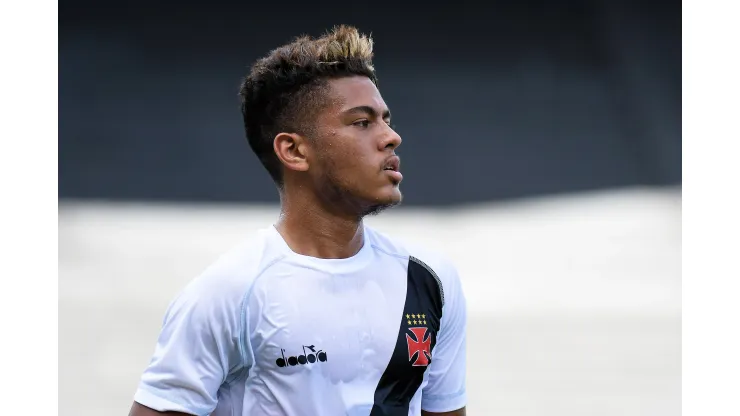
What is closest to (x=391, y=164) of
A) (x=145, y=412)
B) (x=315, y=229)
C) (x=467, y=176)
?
(x=315, y=229)

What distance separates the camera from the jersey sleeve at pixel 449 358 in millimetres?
2404

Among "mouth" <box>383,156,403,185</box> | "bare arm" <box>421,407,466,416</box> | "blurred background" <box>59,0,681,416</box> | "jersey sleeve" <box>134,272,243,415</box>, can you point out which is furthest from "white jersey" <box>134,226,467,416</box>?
"blurred background" <box>59,0,681,416</box>

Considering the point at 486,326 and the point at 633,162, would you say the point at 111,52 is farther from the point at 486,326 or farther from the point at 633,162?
the point at 633,162

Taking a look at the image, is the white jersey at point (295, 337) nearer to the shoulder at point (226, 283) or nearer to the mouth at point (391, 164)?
the shoulder at point (226, 283)

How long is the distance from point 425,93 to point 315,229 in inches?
224

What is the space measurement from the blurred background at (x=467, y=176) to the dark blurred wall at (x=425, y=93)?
0.06 ft

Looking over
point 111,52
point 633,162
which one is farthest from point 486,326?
point 111,52

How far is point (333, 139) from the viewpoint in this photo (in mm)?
2244

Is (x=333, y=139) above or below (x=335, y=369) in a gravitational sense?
above

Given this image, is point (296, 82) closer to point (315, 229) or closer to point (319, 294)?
point (315, 229)

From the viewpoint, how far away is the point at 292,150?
91.0 inches

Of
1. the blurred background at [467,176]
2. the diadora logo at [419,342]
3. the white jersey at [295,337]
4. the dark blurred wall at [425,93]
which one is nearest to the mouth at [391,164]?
the white jersey at [295,337]

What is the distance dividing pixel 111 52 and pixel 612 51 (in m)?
4.36

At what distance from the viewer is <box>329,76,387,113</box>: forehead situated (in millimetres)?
2268
